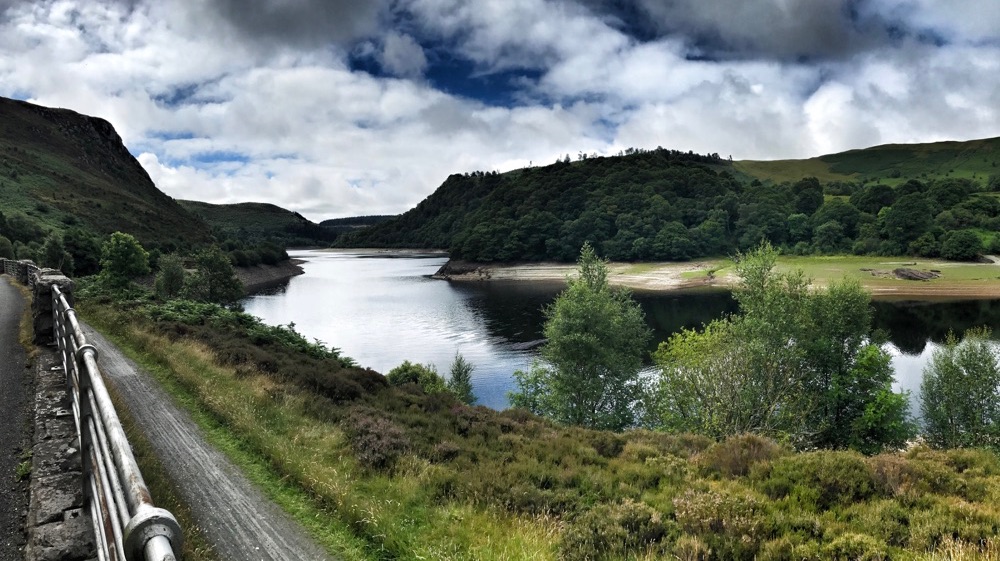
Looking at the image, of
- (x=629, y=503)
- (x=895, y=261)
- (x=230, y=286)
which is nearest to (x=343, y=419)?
(x=629, y=503)

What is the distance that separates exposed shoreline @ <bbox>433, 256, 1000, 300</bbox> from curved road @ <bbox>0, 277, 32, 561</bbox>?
5248 cm

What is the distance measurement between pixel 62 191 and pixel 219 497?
540 ft

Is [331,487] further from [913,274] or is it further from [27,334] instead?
[913,274]

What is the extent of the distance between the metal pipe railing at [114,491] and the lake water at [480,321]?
35.8m

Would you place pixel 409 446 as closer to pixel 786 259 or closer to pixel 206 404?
pixel 206 404

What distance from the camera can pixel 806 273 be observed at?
10169 centimetres

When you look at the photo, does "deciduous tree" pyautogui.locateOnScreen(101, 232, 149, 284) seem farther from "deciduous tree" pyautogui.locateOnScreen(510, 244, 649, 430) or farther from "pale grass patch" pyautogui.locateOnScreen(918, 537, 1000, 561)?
"pale grass patch" pyautogui.locateOnScreen(918, 537, 1000, 561)

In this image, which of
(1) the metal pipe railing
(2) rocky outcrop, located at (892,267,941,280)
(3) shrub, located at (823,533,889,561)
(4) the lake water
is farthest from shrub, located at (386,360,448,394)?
(2) rocky outcrop, located at (892,267,941,280)

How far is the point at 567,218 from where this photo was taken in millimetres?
186625

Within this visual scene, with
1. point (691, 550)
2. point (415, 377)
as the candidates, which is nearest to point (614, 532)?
point (691, 550)

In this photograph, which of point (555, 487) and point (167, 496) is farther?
point (555, 487)

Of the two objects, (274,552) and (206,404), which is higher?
(206,404)

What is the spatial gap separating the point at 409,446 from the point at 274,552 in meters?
4.81

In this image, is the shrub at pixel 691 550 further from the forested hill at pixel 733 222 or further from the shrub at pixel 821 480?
the forested hill at pixel 733 222
